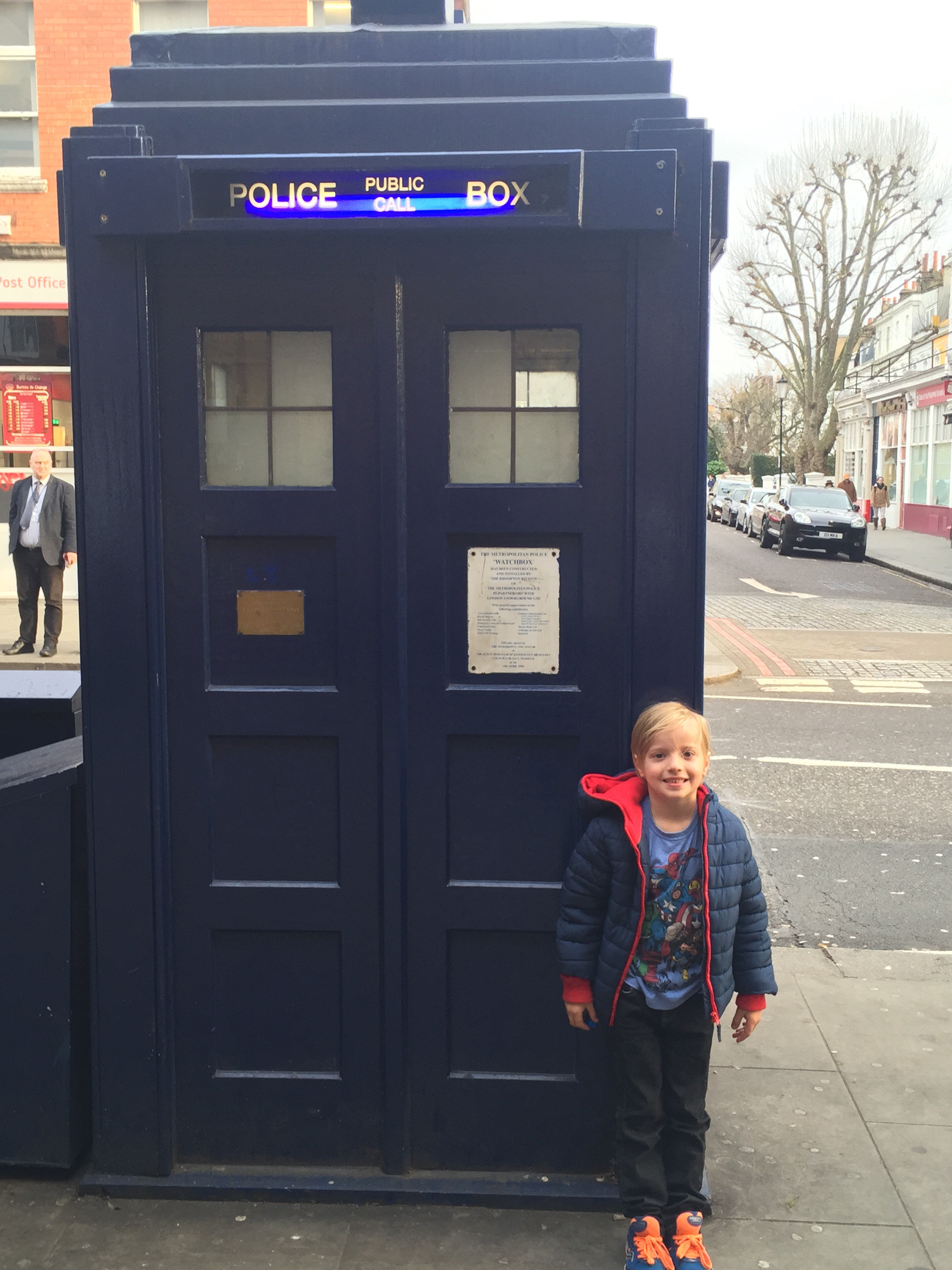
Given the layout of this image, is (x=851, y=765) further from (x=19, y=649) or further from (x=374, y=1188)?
(x=19, y=649)

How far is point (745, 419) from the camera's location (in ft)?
316

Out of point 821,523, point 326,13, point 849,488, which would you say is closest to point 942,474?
point 849,488

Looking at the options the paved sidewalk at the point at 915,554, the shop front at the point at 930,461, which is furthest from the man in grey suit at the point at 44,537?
the shop front at the point at 930,461

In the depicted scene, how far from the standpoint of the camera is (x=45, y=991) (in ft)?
10.5

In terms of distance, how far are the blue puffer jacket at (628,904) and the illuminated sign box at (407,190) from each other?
131cm

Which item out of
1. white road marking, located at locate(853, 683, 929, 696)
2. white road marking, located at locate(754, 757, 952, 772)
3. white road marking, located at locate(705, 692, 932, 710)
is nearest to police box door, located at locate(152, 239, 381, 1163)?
white road marking, located at locate(754, 757, 952, 772)

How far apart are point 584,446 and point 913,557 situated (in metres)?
27.3

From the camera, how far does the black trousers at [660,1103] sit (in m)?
2.94

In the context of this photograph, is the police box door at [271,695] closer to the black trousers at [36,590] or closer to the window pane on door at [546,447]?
the window pane on door at [546,447]

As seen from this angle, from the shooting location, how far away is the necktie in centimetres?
1299

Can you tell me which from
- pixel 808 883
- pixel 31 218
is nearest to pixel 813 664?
pixel 808 883

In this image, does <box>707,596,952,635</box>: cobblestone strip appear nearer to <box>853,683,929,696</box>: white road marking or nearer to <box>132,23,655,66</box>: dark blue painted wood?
<box>853,683,929,696</box>: white road marking

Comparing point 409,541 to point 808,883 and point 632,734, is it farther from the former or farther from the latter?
point 808,883

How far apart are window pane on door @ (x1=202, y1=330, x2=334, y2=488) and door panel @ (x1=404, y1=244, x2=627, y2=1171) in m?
0.24
